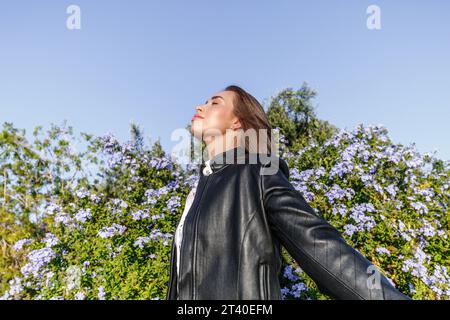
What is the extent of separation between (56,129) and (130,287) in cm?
494

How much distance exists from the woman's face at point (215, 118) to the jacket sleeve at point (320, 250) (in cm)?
37

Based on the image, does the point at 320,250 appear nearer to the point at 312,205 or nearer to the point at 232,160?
the point at 232,160

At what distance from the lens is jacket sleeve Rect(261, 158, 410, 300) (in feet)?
2.22

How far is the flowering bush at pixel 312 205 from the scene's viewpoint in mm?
3494

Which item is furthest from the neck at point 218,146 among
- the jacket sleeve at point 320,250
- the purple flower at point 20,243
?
the purple flower at point 20,243

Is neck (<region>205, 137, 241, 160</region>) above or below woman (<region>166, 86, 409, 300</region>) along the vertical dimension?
above

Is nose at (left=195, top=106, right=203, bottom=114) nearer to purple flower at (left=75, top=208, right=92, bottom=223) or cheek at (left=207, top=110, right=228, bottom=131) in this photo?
cheek at (left=207, top=110, right=228, bottom=131)

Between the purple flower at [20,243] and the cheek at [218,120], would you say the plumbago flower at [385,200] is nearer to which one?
the cheek at [218,120]

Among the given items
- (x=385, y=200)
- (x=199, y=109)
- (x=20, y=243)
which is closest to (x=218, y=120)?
(x=199, y=109)

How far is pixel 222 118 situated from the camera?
1.22 metres

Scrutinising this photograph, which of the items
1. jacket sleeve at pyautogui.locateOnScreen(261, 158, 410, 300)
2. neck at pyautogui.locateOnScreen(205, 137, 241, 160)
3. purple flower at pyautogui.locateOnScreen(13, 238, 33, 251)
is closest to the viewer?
jacket sleeve at pyautogui.locateOnScreen(261, 158, 410, 300)

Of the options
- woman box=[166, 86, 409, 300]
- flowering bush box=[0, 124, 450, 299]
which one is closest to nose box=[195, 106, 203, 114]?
woman box=[166, 86, 409, 300]

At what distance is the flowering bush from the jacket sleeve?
2735 millimetres
